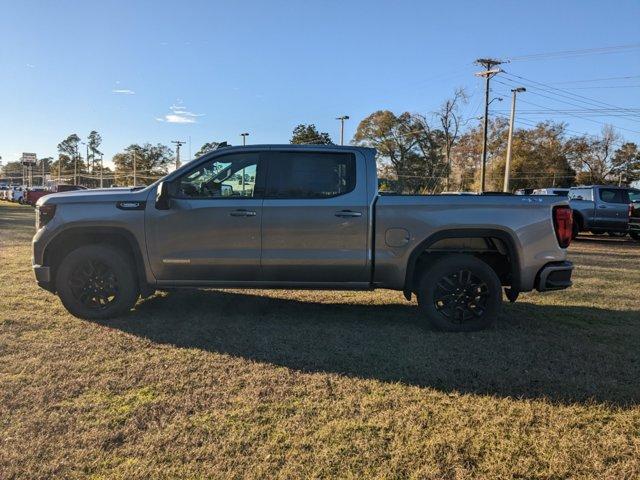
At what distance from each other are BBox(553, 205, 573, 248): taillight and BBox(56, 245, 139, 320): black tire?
4537 mm

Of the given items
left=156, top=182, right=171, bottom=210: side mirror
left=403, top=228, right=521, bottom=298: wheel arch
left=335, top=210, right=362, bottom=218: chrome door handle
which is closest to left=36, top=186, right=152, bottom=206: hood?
left=156, top=182, right=171, bottom=210: side mirror

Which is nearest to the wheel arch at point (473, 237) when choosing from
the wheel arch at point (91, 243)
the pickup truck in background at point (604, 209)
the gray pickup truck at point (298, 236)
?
the gray pickup truck at point (298, 236)

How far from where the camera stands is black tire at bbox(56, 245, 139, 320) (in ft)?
17.8

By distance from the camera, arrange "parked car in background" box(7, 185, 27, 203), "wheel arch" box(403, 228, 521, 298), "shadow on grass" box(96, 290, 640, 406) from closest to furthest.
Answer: "shadow on grass" box(96, 290, 640, 406) → "wheel arch" box(403, 228, 521, 298) → "parked car in background" box(7, 185, 27, 203)

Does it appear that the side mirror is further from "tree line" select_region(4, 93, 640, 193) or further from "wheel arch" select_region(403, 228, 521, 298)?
"tree line" select_region(4, 93, 640, 193)

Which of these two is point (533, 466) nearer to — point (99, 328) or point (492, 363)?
point (492, 363)

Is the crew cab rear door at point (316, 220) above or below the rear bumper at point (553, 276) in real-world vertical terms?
above

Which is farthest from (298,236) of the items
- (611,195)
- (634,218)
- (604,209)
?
(634,218)

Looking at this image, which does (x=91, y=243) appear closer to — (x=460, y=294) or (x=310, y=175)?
(x=310, y=175)

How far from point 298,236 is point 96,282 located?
2318 millimetres

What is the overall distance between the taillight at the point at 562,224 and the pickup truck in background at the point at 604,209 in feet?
40.5

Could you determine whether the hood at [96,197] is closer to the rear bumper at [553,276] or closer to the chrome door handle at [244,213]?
the chrome door handle at [244,213]

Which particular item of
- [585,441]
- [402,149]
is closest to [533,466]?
[585,441]

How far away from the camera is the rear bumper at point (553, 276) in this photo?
515 cm
